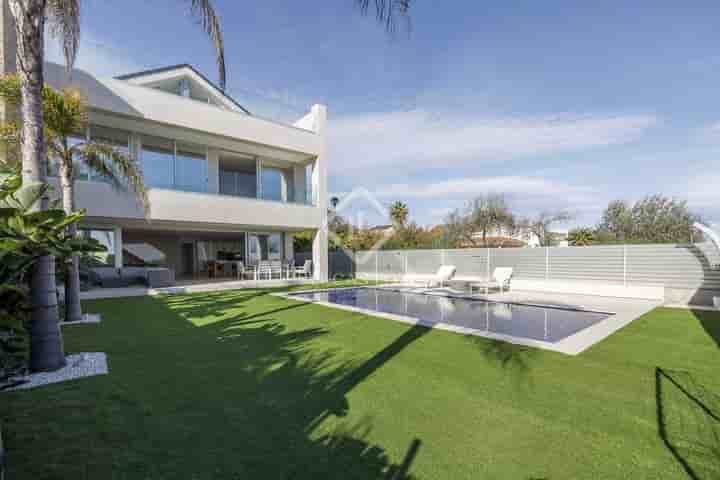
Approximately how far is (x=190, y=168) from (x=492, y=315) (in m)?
15.0

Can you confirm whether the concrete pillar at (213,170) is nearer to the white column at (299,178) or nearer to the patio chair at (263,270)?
the patio chair at (263,270)

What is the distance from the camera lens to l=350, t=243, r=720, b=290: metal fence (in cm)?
1101

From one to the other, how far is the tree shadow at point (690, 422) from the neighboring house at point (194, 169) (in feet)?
48.3

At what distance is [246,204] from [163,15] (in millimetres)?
11184

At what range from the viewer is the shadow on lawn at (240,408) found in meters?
2.63

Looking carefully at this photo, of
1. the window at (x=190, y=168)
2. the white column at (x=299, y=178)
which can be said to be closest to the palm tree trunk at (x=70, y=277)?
the window at (x=190, y=168)

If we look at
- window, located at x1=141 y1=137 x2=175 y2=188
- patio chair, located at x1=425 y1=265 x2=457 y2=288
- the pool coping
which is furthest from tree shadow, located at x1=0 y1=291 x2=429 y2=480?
patio chair, located at x1=425 y1=265 x2=457 y2=288

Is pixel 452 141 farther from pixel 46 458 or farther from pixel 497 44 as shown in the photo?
pixel 46 458

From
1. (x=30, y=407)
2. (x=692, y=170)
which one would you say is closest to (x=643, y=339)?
(x=30, y=407)

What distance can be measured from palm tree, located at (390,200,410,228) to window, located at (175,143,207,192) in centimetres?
2579

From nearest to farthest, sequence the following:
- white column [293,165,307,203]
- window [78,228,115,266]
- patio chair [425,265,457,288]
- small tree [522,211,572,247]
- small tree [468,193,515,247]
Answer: window [78,228,115,266] → patio chair [425,265,457,288] → white column [293,165,307,203] → small tree [468,193,515,247] → small tree [522,211,572,247]

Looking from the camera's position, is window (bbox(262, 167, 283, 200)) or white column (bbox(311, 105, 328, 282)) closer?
window (bbox(262, 167, 283, 200))

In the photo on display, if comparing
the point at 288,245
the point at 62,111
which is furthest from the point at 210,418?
the point at 288,245

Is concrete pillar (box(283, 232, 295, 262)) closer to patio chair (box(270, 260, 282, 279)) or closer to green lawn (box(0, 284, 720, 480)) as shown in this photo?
patio chair (box(270, 260, 282, 279))
